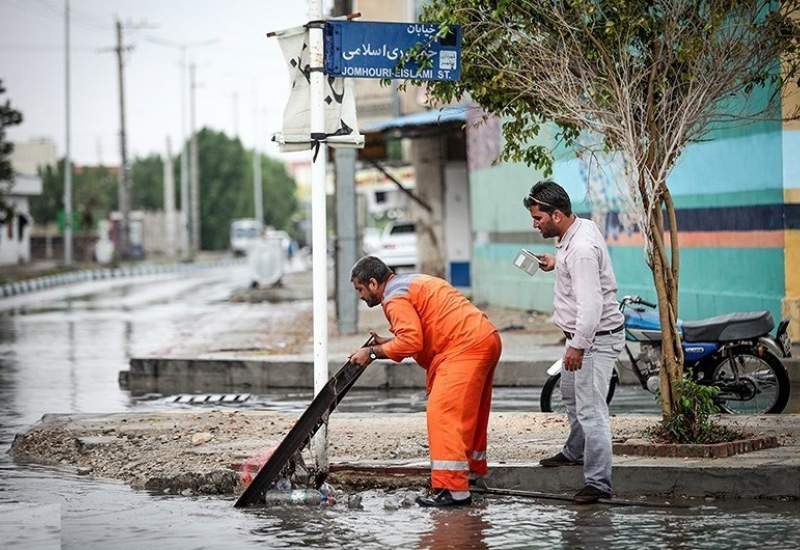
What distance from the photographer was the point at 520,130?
11.4 meters

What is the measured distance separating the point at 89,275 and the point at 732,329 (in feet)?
170

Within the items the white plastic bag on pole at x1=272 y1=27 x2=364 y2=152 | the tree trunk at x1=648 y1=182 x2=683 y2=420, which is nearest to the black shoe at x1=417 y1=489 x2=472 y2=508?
the tree trunk at x1=648 y1=182 x2=683 y2=420

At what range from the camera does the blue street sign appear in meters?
10.1

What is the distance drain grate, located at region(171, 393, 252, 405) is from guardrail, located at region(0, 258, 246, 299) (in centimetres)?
2958

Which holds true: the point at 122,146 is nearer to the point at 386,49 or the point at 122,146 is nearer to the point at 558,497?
the point at 386,49

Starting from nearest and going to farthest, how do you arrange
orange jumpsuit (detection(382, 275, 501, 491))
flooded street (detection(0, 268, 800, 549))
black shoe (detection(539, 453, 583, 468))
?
flooded street (detection(0, 268, 800, 549)), orange jumpsuit (detection(382, 275, 501, 491)), black shoe (detection(539, 453, 583, 468))

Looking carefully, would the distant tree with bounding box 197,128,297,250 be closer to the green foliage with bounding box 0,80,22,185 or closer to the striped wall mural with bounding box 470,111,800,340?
the green foliage with bounding box 0,80,22,185

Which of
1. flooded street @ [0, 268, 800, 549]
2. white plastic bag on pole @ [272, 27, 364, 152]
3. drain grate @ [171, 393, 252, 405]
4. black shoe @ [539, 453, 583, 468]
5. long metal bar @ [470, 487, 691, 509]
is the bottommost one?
drain grate @ [171, 393, 252, 405]

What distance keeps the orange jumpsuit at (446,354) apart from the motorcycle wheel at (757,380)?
3.76 metres

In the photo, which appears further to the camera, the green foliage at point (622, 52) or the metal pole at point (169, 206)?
the metal pole at point (169, 206)

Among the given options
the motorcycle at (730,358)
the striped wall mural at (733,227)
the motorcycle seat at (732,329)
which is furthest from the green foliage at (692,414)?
the striped wall mural at (733,227)

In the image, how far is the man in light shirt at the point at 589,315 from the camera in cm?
898

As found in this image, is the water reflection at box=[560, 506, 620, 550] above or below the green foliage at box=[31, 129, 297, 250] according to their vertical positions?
below

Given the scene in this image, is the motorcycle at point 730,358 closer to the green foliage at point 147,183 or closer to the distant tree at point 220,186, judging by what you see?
the distant tree at point 220,186
